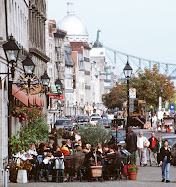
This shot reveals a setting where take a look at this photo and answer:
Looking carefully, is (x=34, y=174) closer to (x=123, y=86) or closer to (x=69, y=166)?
(x=69, y=166)

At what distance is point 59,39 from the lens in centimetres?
15838

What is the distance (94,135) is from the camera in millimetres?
46781

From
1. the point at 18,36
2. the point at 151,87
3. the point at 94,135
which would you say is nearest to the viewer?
the point at 18,36

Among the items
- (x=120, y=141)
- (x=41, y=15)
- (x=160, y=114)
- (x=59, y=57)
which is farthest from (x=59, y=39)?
(x=120, y=141)

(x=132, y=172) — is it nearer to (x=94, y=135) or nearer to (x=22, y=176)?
(x=22, y=176)

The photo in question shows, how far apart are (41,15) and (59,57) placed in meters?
94.2

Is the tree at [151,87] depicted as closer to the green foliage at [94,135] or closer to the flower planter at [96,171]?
the green foliage at [94,135]

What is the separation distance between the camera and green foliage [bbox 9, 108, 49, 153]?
3278cm

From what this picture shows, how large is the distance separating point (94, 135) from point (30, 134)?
9.29m

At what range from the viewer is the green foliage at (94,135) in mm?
Result: 46537

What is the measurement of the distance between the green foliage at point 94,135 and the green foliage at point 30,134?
374 centimetres

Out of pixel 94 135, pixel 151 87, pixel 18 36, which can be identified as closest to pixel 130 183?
pixel 18 36

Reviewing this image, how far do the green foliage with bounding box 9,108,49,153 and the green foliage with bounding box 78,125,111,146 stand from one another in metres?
3.74

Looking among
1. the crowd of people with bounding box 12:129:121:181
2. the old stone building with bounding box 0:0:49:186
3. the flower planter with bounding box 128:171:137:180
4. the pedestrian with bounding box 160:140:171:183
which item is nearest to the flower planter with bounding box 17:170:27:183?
the old stone building with bounding box 0:0:49:186
